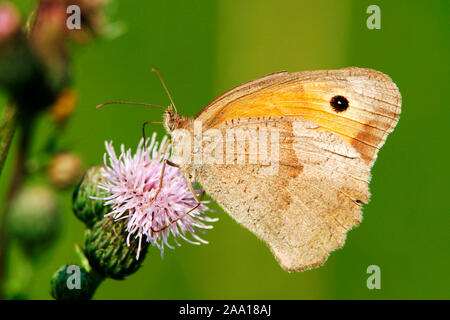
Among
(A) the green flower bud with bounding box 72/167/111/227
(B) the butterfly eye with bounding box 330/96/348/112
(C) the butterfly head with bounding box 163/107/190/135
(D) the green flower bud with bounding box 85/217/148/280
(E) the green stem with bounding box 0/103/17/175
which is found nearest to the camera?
(E) the green stem with bounding box 0/103/17/175

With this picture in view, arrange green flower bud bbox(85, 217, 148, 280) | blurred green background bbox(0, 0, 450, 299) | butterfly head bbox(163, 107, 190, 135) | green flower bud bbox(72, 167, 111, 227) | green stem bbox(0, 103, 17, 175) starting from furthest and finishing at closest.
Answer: blurred green background bbox(0, 0, 450, 299), butterfly head bbox(163, 107, 190, 135), green flower bud bbox(72, 167, 111, 227), green flower bud bbox(85, 217, 148, 280), green stem bbox(0, 103, 17, 175)

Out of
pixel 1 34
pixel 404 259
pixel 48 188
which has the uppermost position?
pixel 1 34

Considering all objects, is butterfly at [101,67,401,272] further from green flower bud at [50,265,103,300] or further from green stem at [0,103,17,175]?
green stem at [0,103,17,175]

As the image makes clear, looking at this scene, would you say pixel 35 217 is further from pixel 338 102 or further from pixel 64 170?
pixel 338 102

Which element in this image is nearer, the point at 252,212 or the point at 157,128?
the point at 252,212

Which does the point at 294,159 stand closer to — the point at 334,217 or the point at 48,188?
the point at 334,217

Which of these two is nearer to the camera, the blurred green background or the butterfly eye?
the butterfly eye

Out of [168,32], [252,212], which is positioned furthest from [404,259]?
[168,32]

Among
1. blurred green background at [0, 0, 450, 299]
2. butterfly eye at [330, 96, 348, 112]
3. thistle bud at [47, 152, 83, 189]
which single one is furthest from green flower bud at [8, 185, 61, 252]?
butterfly eye at [330, 96, 348, 112]
